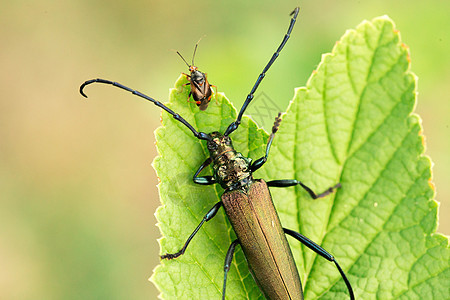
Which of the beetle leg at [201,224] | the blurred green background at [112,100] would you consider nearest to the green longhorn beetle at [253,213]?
the beetle leg at [201,224]

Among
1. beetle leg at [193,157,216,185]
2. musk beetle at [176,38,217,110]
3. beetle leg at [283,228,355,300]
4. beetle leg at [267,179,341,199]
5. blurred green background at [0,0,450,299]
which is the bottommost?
beetle leg at [283,228,355,300]

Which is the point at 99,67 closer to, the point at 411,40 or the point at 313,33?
the point at 313,33

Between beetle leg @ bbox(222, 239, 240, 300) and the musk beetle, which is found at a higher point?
the musk beetle

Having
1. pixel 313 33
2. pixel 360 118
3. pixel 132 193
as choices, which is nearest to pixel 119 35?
pixel 132 193

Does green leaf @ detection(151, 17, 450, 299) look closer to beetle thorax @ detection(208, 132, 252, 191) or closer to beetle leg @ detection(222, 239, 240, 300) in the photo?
beetle leg @ detection(222, 239, 240, 300)

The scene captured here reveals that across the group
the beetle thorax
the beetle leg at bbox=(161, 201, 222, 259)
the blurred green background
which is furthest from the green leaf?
the blurred green background

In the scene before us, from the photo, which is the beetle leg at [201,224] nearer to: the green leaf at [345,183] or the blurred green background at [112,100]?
the green leaf at [345,183]
